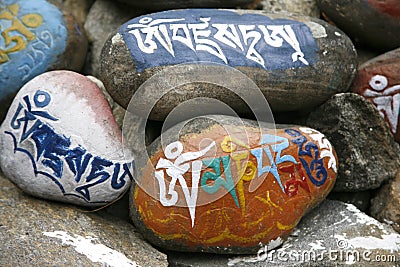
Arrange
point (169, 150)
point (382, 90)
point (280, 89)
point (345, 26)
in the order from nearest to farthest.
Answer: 1. point (169, 150)
2. point (280, 89)
3. point (382, 90)
4. point (345, 26)

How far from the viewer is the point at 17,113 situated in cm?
224

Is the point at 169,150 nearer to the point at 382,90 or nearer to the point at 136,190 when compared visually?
the point at 136,190

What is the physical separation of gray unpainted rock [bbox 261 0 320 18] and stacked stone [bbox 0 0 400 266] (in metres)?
0.34

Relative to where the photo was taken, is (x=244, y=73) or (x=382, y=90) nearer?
(x=244, y=73)

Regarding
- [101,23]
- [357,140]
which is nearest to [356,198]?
[357,140]

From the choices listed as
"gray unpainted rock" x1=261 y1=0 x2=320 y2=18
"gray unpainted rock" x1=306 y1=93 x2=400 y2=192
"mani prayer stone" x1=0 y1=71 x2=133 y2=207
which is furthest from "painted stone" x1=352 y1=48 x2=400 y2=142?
"mani prayer stone" x1=0 y1=71 x2=133 y2=207

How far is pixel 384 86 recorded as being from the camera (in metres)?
2.54

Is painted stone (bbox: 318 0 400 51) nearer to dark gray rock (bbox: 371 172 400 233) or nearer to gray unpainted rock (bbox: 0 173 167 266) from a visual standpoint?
dark gray rock (bbox: 371 172 400 233)

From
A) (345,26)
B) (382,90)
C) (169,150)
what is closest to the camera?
(169,150)

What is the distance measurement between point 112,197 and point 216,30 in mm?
776

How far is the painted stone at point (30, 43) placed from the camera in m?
2.55

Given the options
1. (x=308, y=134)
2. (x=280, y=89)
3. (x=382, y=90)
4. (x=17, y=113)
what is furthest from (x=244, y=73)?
(x=17, y=113)

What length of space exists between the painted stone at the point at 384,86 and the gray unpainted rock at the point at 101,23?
1.11 m

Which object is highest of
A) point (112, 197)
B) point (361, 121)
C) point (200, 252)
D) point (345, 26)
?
point (345, 26)
